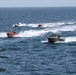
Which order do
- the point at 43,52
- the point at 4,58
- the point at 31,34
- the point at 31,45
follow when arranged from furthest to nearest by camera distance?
the point at 31,34 → the point at 31,45 → the point at 43,52 → the point at 4,58

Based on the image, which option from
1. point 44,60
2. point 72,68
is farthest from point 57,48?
point 72,68

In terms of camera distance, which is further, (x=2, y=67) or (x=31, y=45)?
(x=31, y=45)

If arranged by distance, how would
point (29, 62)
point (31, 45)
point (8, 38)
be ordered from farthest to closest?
point (8, 38) < point (31, 45) < point (29, 62)

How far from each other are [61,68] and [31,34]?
4511 cm

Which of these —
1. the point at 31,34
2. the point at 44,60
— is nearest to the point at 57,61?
the point at 44,60

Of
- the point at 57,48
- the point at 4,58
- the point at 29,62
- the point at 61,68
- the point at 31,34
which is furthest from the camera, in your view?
the point at 31,34

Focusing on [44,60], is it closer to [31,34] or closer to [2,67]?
[2,67]

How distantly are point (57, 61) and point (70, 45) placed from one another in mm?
19016

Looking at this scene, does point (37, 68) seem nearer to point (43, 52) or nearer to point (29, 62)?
point (29, 62)

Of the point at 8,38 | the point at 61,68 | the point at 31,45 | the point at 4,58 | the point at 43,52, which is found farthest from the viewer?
the point at 8,38

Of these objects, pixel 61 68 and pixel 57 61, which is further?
pixel 57 61

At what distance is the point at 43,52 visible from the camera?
69375 mm

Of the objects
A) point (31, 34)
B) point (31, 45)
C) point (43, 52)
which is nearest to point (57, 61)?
point (43, 52)

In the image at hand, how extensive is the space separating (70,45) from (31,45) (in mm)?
7570
